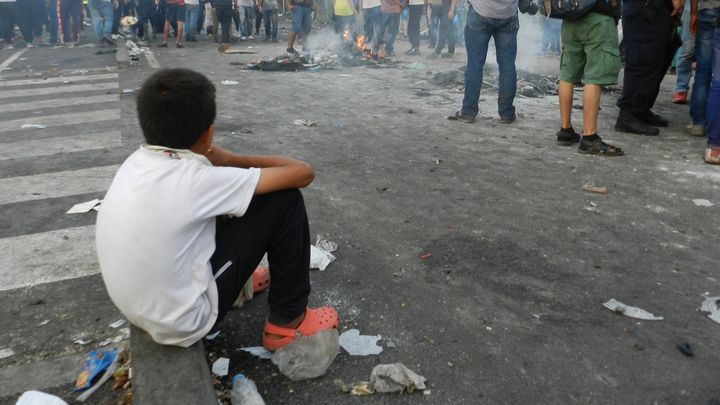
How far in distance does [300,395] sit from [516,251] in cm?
164

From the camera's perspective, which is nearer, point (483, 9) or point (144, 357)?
point (144, 357)

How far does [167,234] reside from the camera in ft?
5.97

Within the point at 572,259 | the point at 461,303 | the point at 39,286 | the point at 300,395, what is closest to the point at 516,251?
the point at 572,259

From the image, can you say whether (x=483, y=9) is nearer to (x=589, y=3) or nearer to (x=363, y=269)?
(x=589, y=3)

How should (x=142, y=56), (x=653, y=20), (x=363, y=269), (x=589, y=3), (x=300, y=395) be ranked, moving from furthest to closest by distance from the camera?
(x=142, y=56)
(x=653, y=20)
(x=589, y=3)
(x=363, y=269)
(x=300, y=395)

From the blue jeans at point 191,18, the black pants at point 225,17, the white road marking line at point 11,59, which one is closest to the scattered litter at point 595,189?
the white road marking line at point 11,59

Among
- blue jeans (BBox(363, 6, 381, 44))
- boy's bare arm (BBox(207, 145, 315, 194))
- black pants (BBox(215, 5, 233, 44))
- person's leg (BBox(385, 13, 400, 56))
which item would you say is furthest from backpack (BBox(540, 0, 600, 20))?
black pants (BBox(215, 5, 233, 44))

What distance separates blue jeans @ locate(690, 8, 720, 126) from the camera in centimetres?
533

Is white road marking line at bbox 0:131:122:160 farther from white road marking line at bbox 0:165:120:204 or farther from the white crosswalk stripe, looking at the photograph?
white road marking line at bbox 0:165:120:204

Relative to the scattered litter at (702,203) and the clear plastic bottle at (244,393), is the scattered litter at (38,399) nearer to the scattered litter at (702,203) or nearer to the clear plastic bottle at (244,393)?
the clear plastic bottle at (244,393)

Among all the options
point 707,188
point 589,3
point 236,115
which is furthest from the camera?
point 236,115

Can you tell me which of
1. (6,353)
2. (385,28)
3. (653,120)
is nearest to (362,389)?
(6,353)

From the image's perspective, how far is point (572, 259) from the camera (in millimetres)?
3059

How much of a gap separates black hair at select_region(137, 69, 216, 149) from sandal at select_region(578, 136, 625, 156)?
396 cm
